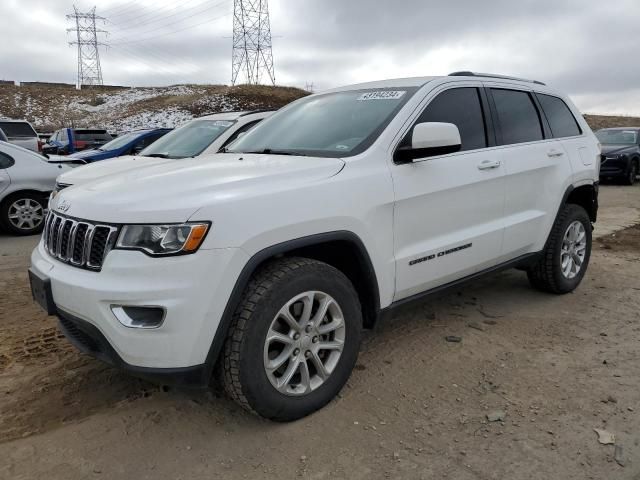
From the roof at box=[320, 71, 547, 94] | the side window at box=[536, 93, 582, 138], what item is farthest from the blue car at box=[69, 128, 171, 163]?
the side window at box=[536, 93, 582, 138]

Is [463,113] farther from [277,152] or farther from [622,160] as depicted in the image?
[622,160]

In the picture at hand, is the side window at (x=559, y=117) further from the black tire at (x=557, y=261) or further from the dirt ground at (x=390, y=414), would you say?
the dirt ground at (x=390, y=414)

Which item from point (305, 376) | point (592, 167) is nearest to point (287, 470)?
point (305, 376)

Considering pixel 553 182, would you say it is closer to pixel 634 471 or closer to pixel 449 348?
pixel 449 348

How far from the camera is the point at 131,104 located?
1549 inches

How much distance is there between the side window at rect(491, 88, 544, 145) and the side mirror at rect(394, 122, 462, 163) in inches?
41.0

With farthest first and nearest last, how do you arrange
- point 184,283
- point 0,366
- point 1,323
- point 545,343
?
point 1,323 → point 545,343 → point 0,366 → point 184,283

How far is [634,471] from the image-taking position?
95.7 inches

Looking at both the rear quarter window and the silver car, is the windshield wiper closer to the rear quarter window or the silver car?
the silver car

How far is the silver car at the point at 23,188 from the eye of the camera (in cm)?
787

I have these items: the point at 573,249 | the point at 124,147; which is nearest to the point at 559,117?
the point at 573,249

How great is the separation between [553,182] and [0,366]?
14.0ft

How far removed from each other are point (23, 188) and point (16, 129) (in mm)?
8246

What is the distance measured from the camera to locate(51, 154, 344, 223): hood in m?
2.44
